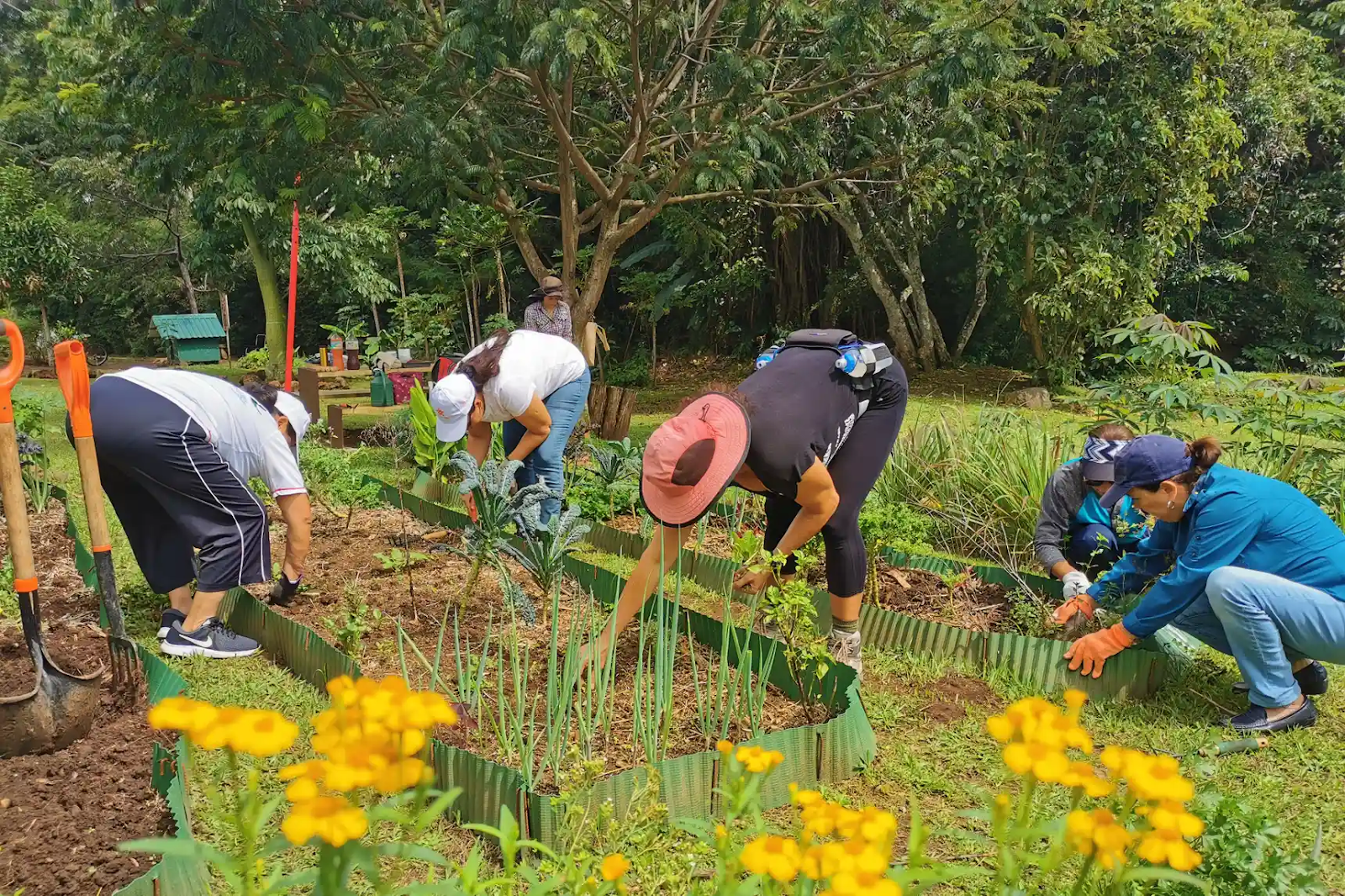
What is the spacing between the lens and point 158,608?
156 inches

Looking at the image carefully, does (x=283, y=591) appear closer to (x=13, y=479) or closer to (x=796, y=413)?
(x=13, y=479)

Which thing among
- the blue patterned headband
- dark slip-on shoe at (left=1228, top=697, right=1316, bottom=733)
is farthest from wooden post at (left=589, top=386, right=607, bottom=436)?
dark slip-on shoe at (left=1228, top=697, right=1316, bottom=733)

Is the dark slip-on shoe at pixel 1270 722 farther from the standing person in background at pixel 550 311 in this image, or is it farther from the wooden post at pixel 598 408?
the wooden post at pixel 598 408

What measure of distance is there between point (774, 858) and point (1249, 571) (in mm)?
2574

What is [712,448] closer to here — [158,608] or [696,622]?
[696,622]

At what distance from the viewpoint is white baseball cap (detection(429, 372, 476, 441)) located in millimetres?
3906

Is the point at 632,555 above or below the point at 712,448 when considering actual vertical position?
below

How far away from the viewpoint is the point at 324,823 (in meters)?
0.81

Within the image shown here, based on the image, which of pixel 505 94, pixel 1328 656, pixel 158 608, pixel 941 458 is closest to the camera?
pixel 1328 656

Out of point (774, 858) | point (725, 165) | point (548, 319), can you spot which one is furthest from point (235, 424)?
point (725, 165)

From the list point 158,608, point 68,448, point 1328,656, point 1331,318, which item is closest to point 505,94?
point 68,448

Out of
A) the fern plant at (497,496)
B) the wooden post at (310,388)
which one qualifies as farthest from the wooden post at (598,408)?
the fern plant at (497,496)

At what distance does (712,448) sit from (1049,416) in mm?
8677

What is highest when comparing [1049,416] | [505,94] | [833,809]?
[505,94]
